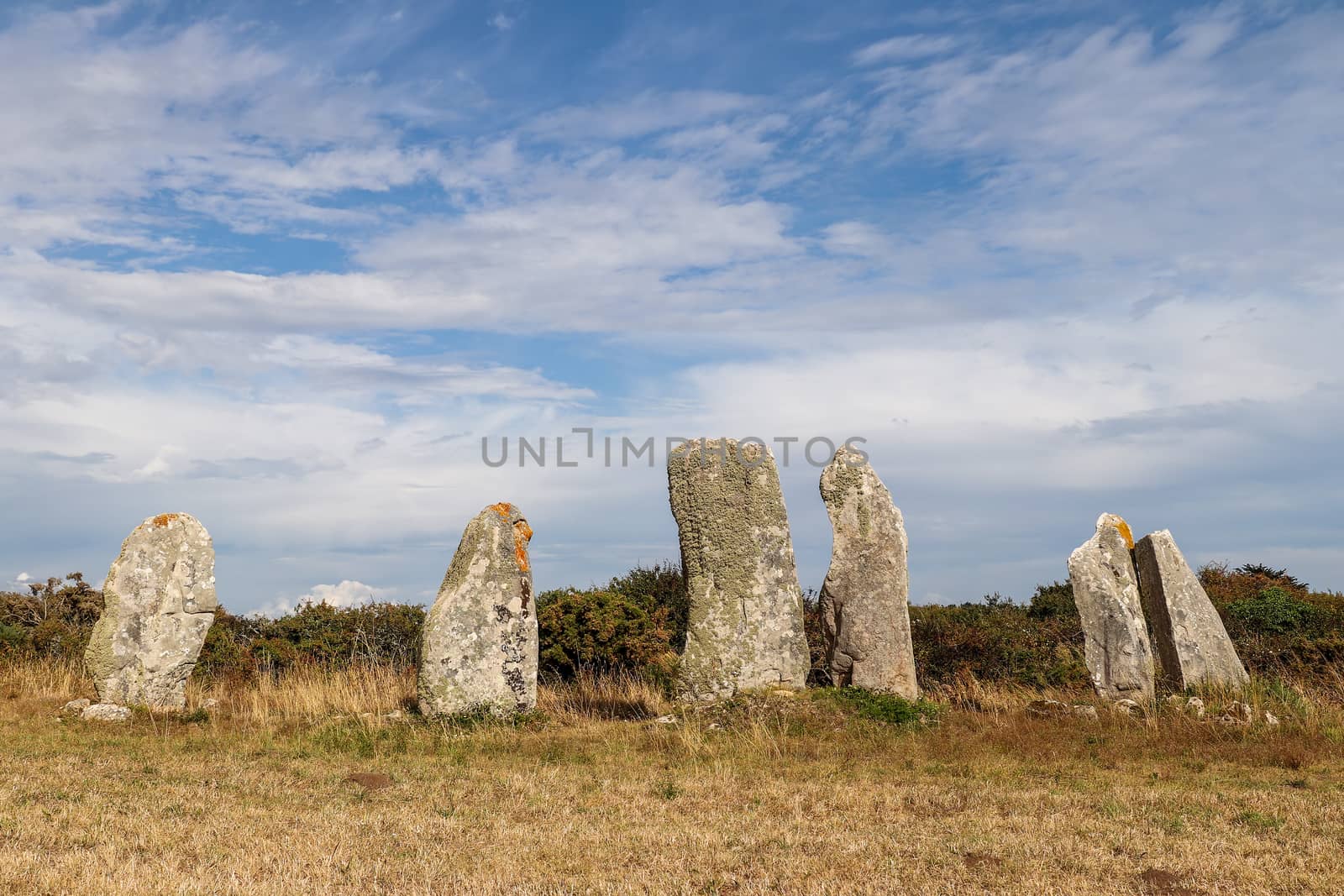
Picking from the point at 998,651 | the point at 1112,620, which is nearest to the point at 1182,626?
the point at 1112,620

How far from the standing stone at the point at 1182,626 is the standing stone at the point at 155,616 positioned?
45.7ft

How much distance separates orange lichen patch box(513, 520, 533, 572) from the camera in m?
14.5

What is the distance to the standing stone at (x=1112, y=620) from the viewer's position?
14859 mm

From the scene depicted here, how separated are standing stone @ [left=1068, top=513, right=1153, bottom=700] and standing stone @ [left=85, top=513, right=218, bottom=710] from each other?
12.8 meters

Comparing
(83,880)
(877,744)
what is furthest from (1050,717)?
(83,880)

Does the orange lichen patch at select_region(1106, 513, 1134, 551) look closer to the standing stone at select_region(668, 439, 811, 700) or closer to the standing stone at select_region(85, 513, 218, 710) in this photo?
the standing stone at select_region(668, 439, 811, 700)

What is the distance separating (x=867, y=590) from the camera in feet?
46.8

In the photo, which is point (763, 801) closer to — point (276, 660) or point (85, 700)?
point (85, 700)

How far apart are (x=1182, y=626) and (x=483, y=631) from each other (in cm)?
970

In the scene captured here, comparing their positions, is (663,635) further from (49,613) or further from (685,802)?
(49,613)

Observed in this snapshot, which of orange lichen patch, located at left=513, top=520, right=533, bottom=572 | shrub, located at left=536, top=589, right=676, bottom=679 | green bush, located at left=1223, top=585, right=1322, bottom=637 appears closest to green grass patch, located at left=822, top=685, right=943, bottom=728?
orange lichen patch, located at left=513, top=520, right=533, bottom=572

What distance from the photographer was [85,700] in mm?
15766

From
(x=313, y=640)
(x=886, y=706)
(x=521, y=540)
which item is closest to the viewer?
(x=886, y=706)

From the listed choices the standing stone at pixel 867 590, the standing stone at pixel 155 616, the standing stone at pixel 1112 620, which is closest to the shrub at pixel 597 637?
the standing stone at pixel 867 590
